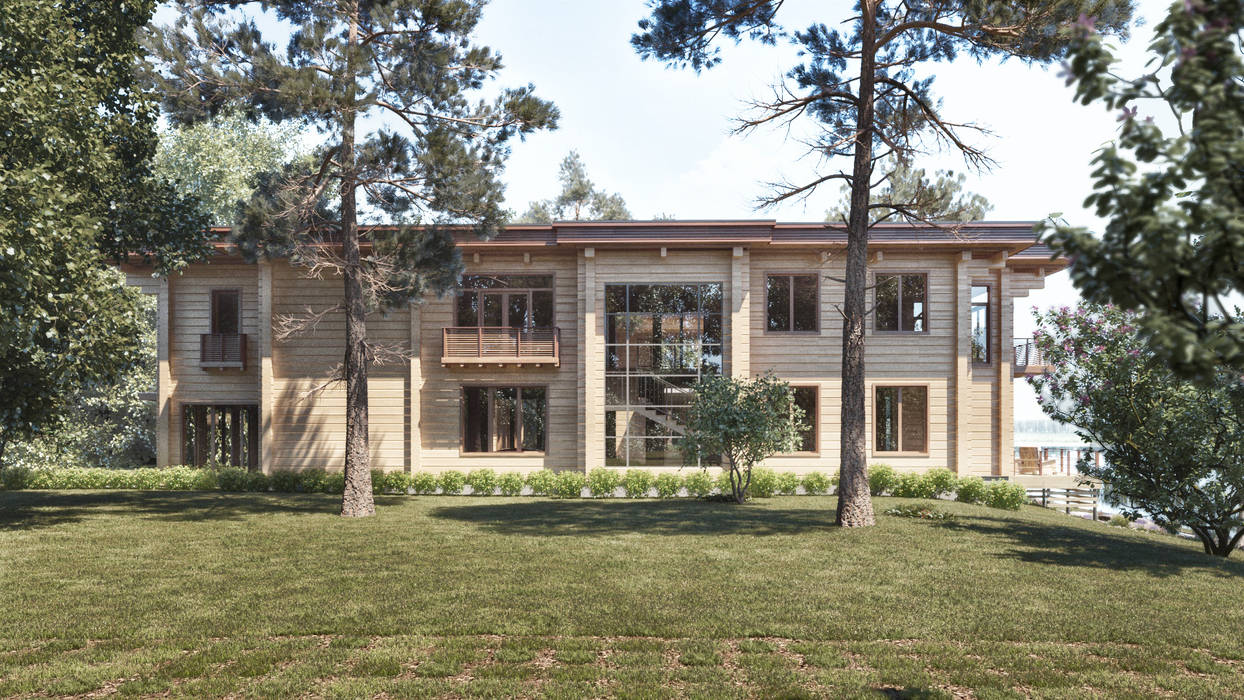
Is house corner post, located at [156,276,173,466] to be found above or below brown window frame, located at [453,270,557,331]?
below

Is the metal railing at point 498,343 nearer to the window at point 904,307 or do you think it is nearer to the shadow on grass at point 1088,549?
the window at point 904,307

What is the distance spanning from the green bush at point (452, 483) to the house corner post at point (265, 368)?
4.79 m

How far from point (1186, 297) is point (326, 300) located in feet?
67.0

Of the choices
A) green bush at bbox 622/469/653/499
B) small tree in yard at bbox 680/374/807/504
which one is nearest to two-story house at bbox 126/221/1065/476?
green bush at bbox 622/469/653/499

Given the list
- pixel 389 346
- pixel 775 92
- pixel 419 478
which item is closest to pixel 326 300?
pixel 389 346

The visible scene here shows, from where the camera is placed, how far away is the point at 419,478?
19766mm

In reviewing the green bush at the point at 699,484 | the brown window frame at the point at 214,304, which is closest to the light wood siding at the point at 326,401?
the brown window frame at the point at 214,304

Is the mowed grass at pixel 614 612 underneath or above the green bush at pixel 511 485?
above

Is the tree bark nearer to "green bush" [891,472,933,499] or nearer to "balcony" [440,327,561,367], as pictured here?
"balcony" [440,327,561,367]

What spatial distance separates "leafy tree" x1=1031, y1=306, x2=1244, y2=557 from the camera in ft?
36.1

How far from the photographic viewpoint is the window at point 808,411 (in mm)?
20250

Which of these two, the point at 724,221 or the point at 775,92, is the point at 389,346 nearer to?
the point at 724,221

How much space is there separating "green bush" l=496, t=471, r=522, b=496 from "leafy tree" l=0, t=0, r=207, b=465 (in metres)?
8.75

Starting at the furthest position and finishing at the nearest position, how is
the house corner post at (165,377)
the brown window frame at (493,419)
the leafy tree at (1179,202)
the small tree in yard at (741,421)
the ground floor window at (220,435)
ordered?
the ground floor window at (220,435) → the house corner post at (165,377) → the brown window frame at (493,419) → the small tree in yard at (741,421) → the leafy tree at (1179,202)
